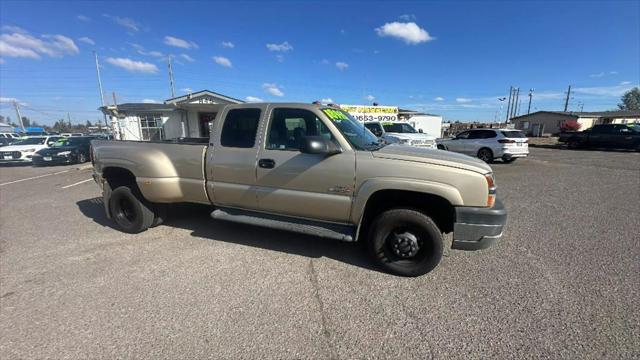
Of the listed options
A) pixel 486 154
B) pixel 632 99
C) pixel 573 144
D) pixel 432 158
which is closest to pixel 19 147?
pixel 432 158

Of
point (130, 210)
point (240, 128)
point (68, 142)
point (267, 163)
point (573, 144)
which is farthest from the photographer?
point (573, 144)

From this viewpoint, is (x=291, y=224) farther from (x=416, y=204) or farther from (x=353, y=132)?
(x=416, y=204)

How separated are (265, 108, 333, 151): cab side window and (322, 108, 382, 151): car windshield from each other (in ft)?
0.75

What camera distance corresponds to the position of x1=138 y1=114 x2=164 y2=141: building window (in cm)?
1844

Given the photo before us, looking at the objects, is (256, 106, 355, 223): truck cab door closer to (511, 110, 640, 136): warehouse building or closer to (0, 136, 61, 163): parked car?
(0, 136, 61, 163): parked car

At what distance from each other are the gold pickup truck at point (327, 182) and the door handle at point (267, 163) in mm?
12

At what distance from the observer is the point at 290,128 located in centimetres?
361

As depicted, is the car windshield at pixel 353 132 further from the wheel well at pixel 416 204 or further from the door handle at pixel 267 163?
the door handle at pixel 267 163

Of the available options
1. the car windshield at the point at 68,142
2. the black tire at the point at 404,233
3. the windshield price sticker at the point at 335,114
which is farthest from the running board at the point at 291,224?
the car windshield at the point at 68,142

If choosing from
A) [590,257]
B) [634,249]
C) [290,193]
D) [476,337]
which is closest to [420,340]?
[476,337]

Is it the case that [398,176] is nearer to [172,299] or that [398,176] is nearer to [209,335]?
[209,335]

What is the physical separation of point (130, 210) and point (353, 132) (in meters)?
3.73

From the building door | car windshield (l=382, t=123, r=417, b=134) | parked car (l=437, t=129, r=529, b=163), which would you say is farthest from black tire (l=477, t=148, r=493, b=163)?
the building door

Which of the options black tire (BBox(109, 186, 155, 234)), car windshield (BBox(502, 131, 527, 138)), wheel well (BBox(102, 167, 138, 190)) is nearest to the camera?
black tire (BBox(109, 186, 155, 234))
